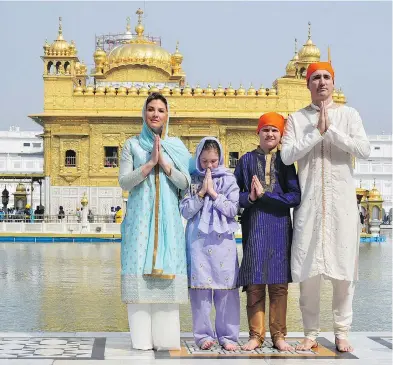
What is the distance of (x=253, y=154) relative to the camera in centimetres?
604

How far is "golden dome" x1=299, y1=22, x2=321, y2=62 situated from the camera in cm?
3812

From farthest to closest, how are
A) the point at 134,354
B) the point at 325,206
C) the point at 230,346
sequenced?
the point at 325,206, the point at 230,346, the point at 134,354

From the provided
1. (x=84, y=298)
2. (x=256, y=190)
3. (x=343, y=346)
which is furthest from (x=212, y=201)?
(x=84, y=298)

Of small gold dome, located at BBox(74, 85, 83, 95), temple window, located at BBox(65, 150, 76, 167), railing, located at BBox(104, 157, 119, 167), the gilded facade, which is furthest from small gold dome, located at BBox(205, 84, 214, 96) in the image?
temple window, located at BBox(65, 150, 76, 167)

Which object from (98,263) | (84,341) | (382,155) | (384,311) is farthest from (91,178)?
(382,155)

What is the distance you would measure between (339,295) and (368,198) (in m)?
28.7

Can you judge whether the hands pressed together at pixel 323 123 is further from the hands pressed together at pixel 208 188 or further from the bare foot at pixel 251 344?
the bare foot at pixel 251 344

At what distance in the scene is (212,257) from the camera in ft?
19.2

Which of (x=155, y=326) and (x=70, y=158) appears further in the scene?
(x=70, y=158)

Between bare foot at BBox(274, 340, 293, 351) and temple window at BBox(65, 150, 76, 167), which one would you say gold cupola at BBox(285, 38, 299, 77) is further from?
bare foot at BBox(274, 340, 293, 351)

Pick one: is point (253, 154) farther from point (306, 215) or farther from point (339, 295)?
point (339, 295)

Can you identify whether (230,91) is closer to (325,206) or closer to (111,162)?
(111,162)

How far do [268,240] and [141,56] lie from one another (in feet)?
107

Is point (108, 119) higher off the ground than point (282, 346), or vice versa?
point (108, 119)
